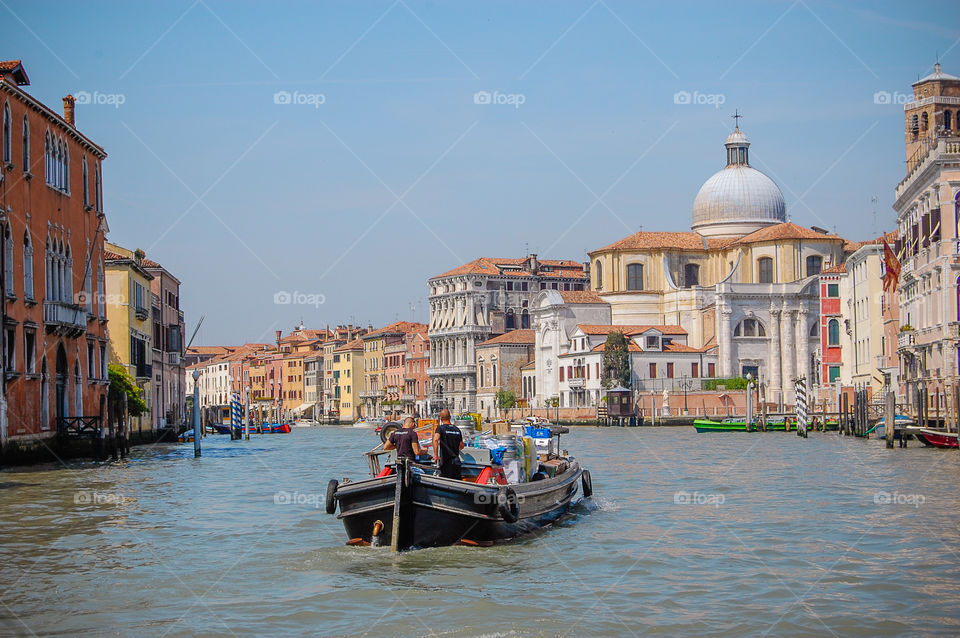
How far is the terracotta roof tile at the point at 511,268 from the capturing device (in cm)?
9125

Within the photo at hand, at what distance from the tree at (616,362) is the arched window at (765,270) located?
430 inches

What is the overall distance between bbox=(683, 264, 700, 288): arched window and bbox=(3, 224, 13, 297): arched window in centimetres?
5636

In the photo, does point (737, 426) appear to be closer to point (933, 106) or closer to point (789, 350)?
point (933, 106)

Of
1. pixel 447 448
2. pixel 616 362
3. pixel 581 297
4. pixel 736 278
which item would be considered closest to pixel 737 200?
pixel 736 278

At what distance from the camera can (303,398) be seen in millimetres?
110750

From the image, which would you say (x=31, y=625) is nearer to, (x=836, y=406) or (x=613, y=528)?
(x=613, y=528)

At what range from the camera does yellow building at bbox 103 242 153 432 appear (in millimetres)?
35875

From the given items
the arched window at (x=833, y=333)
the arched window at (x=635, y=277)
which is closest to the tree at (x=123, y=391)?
the arched window at (x=833, y=333)

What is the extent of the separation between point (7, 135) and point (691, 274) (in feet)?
187

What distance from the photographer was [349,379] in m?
103

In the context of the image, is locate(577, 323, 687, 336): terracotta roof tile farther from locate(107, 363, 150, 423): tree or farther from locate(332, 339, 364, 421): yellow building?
locate(107, 363, 150, 423): tree

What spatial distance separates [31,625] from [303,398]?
336 feet

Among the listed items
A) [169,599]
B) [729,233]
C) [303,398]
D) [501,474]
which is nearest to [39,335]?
[501,474]

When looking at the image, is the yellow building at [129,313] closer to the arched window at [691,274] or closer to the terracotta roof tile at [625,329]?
the terracotta roof tile at [625,329]
